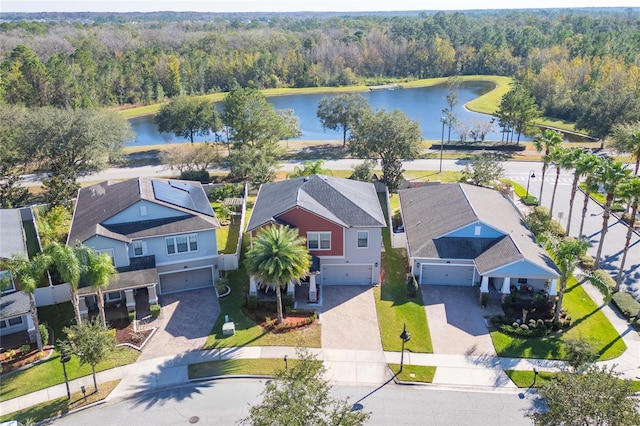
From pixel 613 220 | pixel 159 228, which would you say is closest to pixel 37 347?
pixel 159 228

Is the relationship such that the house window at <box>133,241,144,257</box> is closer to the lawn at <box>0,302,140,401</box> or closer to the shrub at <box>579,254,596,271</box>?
the lawn at <box>0,302,140,401</box>

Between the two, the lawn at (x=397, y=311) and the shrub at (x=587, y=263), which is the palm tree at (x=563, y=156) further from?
the lawn at (x=397, y=311)

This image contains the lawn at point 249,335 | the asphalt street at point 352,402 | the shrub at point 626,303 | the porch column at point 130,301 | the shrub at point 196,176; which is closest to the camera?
the asphalt street at point 352,402

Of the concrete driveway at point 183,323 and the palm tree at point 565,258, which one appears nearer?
the concrete driveway at point 183,323

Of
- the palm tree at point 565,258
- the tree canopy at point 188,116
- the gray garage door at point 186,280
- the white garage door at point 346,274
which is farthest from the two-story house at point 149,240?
the tree canopy at point 188,116

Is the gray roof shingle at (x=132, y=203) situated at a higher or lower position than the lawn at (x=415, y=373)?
higher

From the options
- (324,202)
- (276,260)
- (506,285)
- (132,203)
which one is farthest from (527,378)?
(132,203)

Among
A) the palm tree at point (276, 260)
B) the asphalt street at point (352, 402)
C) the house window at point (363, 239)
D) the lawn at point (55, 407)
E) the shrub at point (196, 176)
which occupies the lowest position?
the asphalt street at point (352, 402)
